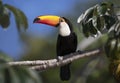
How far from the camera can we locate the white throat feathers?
14.0ft

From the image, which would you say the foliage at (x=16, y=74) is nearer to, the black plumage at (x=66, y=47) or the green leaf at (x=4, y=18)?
the green leaf at (x=4, y=18)

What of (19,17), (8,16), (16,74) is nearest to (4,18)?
(8,16)

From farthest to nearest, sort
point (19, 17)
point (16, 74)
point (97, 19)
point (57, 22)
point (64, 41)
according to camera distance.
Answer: point (57, 22), point (64, 41), point (97, 19), point (19, 17), point (16, 74)

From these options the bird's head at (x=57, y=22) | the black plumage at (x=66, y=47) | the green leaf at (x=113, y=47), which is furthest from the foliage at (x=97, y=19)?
the black plumage at (x=66, y=47)

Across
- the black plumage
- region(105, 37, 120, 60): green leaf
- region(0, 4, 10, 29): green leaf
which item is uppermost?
region(0, 4, 10, 29): green leaf

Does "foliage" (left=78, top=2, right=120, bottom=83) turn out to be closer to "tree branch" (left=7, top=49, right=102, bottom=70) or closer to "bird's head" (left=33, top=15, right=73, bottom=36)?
"tree branch" (left=7, top=49, right=102, bottom=70)

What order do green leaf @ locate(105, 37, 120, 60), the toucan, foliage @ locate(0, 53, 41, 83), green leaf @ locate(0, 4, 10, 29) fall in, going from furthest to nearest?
the toucan → green leaf @ locate(105, 37, 120, 60) → green leaf @ locate(0, 4, 10, 29) → foliage @ locate(0, 53, 41, 83)

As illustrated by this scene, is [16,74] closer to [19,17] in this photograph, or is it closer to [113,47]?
[19,17]

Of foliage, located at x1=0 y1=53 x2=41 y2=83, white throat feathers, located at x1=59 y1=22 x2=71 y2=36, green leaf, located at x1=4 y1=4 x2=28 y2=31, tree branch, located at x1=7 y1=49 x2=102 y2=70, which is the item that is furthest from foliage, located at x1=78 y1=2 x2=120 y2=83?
white throat feathers, located at x1=59 y1=22 x2=71 y2=36

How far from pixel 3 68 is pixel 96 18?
149 centimetres

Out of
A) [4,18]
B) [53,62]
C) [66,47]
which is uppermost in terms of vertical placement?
[4,18]

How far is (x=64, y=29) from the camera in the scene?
4289 mm

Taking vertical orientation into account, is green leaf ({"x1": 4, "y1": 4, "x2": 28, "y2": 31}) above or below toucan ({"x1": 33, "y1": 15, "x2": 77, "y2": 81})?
above

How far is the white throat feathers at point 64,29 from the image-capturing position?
427 centimetres
